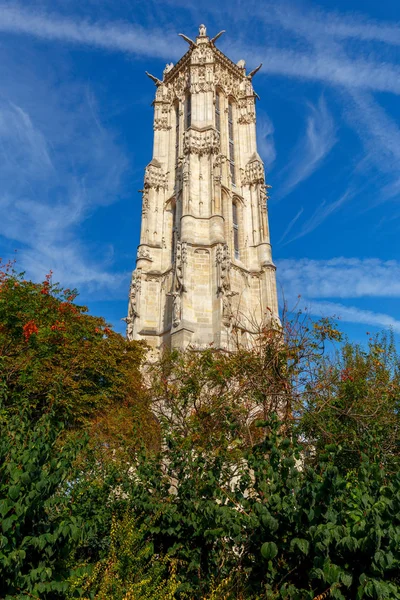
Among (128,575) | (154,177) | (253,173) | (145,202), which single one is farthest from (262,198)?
(128,575)

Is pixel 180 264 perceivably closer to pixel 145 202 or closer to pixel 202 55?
pixel 145 202

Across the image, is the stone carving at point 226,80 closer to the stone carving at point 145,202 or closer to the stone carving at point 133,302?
the stone carving at point 145,202

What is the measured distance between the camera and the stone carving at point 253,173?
25.4 metres

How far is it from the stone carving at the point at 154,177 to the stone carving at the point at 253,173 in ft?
15.4

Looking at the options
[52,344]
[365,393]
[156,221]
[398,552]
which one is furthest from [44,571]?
[156,221]

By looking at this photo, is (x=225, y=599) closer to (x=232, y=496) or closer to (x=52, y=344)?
(x=232, y=496)

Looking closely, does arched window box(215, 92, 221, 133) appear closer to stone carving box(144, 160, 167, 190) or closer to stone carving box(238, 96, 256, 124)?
stone carving box(238, 96, 256, 124)

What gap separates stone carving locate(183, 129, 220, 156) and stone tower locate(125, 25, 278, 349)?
0.05 meters

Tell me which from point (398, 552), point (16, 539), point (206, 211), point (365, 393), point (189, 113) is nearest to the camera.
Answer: point (398, 552)

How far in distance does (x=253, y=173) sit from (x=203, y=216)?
20.0 feet

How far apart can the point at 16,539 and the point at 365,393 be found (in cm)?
1077

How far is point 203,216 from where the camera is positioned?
21.5 m

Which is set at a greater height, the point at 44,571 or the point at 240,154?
the point at 240,154

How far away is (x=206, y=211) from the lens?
2172 cm
